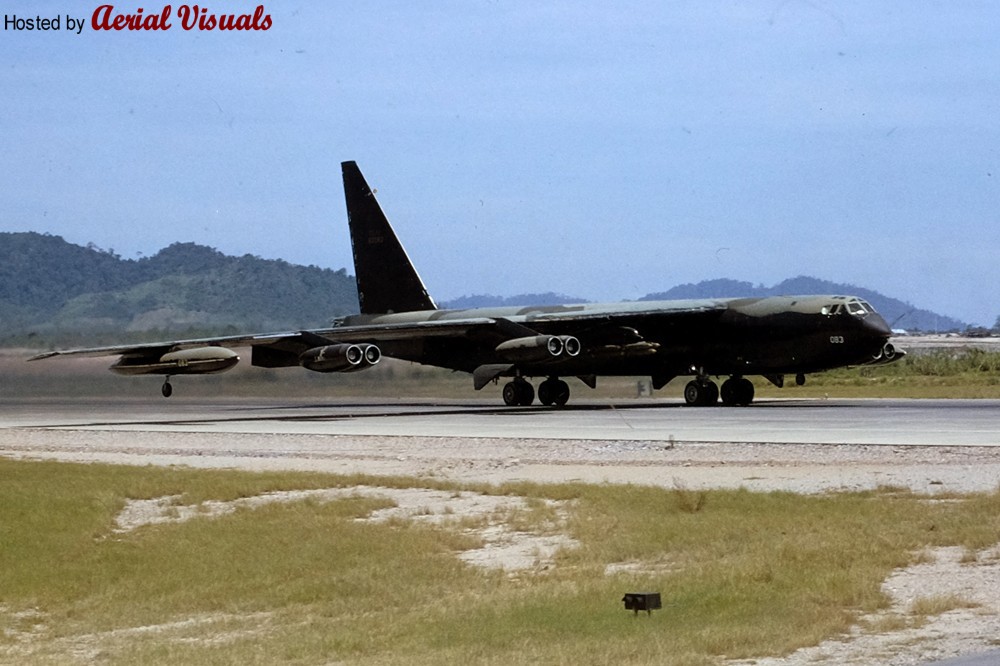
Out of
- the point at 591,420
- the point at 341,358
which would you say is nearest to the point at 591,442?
the point at 591,420

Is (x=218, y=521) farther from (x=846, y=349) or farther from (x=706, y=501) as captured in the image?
(x=846, y=349)

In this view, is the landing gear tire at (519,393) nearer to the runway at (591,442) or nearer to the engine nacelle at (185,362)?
the runway at (591,442)

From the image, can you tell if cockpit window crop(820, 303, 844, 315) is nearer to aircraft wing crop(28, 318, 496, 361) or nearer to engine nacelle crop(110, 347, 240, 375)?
aircraft wing crop(28, 318, 496, 361)

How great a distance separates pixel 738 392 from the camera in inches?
1698

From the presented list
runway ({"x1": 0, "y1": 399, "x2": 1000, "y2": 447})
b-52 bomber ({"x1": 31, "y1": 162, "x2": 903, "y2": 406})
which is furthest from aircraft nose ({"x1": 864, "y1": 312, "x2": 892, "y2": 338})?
runway ({"x1": 0, "y1": 399, "x2": 1000, "y2": 447})

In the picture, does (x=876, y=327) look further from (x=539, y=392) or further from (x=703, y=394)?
(x=539, y=392)

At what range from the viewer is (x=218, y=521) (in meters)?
20.1

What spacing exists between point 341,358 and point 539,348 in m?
5.88

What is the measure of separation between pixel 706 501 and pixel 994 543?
483 centimetres

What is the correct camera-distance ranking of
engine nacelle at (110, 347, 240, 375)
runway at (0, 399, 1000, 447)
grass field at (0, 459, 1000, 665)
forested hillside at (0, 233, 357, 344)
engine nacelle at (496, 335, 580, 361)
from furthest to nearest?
forested hillside at (0, 233, 357, 344)
engine nacelle at (496, 335, 580, 361)
engine nacelle at (110, 347, 240, 375)
runway at (0, 399, 1000, 447)
grass field at (0, 459, 1000, 665)

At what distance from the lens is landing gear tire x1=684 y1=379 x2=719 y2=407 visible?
43344mm

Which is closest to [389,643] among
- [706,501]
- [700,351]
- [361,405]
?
[706,501]

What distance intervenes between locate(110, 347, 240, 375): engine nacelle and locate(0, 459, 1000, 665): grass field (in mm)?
19379

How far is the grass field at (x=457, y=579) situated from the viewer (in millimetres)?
11695
